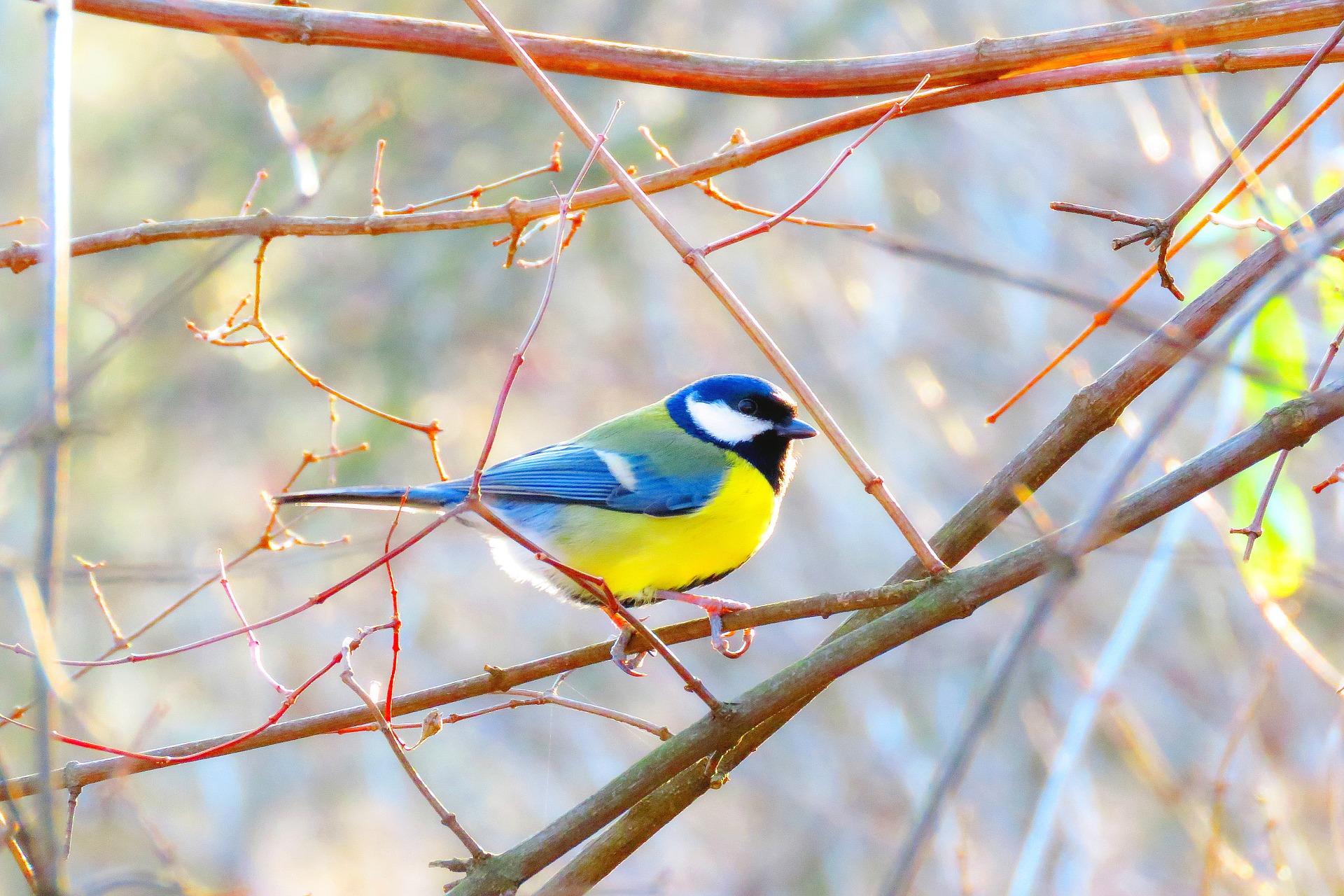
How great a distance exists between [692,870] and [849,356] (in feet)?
14.6

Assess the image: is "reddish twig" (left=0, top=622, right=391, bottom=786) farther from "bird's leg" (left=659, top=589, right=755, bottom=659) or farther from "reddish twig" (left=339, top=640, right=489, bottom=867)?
"bird's leg" (left=659, top=589, right=755, bottom=659)

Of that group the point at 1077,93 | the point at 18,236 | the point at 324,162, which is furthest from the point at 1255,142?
the point at 18,236

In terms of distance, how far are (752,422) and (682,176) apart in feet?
4.25

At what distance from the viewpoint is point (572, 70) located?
229 cm

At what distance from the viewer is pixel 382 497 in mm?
2771

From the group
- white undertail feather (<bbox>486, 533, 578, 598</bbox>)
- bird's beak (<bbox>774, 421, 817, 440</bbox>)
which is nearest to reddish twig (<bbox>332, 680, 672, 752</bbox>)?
white undertail feather (<bbox>486, 533, 578, 598</bbox>)

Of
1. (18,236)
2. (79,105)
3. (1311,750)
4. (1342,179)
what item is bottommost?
(1311,750)

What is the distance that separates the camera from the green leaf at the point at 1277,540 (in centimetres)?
245

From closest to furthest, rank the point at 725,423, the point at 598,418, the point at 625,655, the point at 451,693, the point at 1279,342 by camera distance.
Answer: the point at 451,693
the point at 1279,342
the point at 625,655
the point at 725,423
the point at 598,418

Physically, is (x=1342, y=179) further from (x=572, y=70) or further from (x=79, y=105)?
(x=79, y=105)

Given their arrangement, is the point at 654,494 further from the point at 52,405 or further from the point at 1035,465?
the point at 52,405

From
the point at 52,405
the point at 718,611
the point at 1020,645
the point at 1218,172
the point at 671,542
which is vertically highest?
the point at 671,542

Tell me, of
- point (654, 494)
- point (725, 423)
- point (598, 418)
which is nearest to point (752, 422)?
point (725, 423)

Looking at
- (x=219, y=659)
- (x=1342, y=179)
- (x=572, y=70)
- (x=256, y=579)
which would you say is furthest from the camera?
(x=219, y=659)
